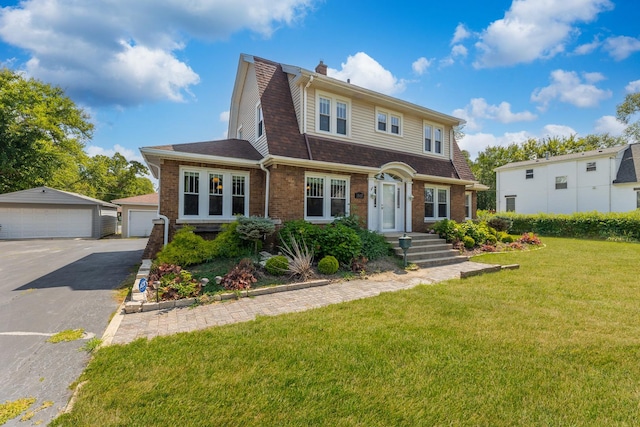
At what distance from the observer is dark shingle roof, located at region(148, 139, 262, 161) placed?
857cm

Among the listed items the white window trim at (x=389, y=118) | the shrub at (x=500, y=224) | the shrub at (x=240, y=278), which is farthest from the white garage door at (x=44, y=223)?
the shrub at (x=500, y=224)

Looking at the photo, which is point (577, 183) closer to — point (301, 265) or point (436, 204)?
point (436, 204)

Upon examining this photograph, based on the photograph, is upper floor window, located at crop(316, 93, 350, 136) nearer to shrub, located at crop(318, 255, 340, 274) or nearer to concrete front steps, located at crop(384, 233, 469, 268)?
concrete front steps, located at crop(384, 233, 469, 268)

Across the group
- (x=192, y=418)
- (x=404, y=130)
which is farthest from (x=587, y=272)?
(x=192, y=418)

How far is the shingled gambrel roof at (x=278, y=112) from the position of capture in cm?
930

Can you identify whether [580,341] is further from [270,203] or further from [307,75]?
[307,75]

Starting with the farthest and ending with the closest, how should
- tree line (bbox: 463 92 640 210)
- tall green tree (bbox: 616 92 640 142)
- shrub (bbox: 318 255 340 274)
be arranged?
tree line (bbox: 463 92 640 210) → tall green tree (bbox: 616 92 640 142) → shrub (bbox: 318 255 340 274)

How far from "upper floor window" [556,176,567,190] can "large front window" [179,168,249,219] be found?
2579cm

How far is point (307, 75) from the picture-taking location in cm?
949

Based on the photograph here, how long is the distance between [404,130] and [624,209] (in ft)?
62.9

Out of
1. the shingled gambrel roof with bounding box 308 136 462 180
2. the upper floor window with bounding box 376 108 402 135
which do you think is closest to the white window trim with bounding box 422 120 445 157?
the shingled gambrel roof with bounding box 308 136 462 180

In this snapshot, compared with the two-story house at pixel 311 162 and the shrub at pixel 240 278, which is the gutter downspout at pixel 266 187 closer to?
the two-story house at pixel 311 162

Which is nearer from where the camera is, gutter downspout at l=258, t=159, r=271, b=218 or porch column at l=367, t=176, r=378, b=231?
gutter downspout at l=258, t=159, r=271, b=218

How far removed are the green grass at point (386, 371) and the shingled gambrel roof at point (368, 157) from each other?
641 cm
